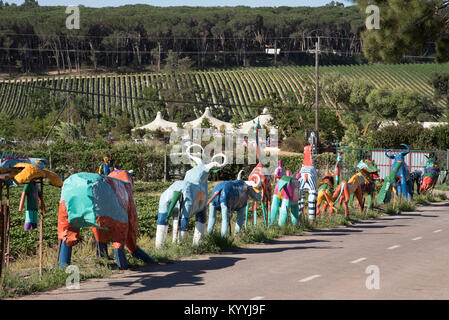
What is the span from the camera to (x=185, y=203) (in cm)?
1168

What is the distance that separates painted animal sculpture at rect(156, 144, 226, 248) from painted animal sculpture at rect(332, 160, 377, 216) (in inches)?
264

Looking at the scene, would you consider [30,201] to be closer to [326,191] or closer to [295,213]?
[295,213]

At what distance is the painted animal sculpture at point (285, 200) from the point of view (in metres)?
15.5

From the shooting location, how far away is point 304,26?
141625mm

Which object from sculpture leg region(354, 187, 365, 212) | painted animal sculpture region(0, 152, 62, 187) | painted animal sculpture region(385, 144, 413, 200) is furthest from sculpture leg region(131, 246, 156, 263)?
painted animal sculpture region(385, 144, 413, 200)

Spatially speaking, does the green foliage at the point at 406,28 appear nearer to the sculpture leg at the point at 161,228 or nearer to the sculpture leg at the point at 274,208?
the sculpture leg at the point at 274,208

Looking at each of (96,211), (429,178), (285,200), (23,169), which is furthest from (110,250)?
A: (429,178)

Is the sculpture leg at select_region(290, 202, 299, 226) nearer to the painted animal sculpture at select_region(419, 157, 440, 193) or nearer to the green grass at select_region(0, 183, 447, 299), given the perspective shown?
the green grass at select_region(0, 183, 447, 299)

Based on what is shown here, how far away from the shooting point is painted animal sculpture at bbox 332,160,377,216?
1795 centimetres

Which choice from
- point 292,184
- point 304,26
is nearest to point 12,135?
point 292,184

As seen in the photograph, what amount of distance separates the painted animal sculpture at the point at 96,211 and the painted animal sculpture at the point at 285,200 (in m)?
6.01

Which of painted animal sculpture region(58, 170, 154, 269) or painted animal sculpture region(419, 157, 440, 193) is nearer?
painted animal sculpture region(58, 170, 154, 269)

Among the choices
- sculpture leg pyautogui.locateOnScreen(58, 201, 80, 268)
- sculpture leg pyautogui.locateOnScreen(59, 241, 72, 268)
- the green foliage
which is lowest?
sculpture leg pyautogui.locateOnScreen(59, 241, 72, 268)
